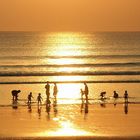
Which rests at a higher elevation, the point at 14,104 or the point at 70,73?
the point at 70,73

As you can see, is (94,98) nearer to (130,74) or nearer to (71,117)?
(71,117)

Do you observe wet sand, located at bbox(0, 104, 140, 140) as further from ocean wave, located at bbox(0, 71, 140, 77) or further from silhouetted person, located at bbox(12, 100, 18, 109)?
ocean wave, located at bbox(0, 71, 140, 77)

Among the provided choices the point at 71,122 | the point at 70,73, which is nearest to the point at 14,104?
the point at 71,122

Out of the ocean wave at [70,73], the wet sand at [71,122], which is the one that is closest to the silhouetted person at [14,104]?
the wet sand at [71,122]

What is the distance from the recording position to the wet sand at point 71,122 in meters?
17.2

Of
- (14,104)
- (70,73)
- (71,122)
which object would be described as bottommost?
(71,122)

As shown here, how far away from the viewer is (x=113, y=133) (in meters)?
17.4

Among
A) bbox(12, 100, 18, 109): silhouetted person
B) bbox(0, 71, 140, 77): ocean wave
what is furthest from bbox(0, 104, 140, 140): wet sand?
bbox(0, 71, 140, 77): ocean wave

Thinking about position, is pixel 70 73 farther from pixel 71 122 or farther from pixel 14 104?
pixel 71 122

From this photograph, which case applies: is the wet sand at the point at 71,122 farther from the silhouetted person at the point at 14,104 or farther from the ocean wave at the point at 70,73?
the ocean wave at the point at 70,73

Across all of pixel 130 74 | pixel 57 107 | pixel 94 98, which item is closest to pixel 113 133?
pixel 57 107

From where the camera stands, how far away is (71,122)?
19.5 metres

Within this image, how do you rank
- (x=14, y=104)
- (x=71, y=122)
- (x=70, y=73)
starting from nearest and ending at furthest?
(x=71, y=122)
(x=14, y=104)
(x=70, y=73)

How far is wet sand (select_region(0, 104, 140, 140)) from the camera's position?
17.2m
